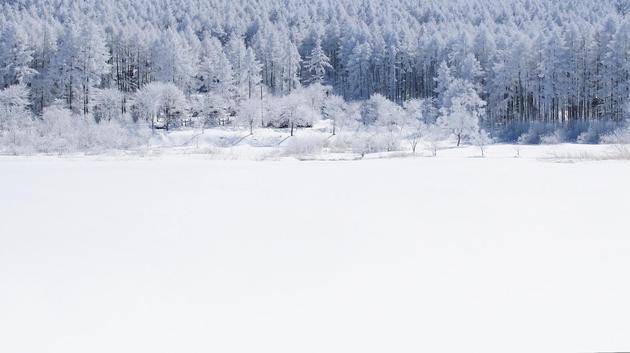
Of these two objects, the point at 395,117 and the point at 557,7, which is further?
the point at 557,7

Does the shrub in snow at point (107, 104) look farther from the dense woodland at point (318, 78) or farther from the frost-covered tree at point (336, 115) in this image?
the frost-covered tree at point (336, 115)

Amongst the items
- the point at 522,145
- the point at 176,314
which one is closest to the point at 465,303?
the point at 176,314

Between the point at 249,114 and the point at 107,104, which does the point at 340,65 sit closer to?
the point at 249,114

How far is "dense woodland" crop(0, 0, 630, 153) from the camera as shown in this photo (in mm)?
53344

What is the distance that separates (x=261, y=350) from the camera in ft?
17.1

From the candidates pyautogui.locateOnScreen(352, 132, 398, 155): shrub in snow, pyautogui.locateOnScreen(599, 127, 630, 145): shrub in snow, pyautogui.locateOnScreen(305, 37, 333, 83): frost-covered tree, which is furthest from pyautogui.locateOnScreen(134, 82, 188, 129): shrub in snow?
pyautogui.locateOnScreen(599, 127, 630, 145): shrub in snow

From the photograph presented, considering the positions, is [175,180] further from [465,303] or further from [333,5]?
[333,5]

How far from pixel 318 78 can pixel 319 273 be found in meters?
73.0

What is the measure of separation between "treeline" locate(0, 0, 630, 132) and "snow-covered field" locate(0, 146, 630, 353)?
45024mm

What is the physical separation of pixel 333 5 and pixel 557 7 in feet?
168

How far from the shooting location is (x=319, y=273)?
742cm

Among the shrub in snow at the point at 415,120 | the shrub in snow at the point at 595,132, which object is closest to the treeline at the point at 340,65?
the shrub in snow at the point at 415,120

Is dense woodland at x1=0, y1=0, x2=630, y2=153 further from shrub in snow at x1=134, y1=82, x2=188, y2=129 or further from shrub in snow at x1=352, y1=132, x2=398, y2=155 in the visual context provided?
shrub in snow at x1=352, y1=132, x2=398, y2=155

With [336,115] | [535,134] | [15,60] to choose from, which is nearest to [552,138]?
[535,134]
